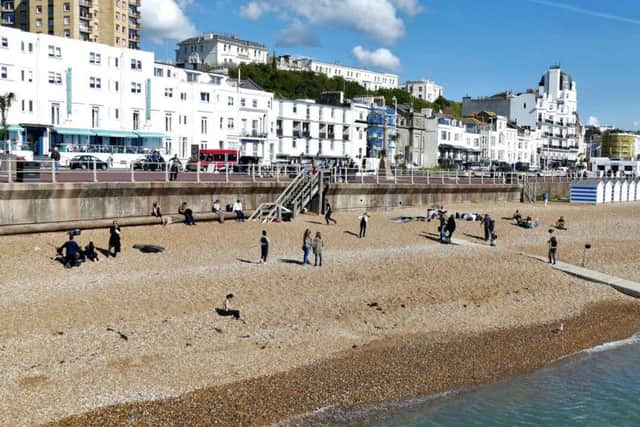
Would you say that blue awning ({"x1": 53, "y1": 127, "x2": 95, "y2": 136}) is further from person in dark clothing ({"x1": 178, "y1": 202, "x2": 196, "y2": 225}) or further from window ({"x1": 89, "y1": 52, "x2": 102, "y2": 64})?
person in dark clothing ({"x1": 178, "y1": 202, "x2": 196, "y2": 225})

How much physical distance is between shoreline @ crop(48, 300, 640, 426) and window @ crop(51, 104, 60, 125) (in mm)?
38778

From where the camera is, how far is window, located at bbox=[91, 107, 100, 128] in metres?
49.8

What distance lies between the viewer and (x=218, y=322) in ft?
54.5

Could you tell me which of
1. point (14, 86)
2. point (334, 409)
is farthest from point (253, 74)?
point (334, 409)

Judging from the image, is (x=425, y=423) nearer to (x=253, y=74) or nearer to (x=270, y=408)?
(x=270, y=408)

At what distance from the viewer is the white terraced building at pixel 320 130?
67312 millimetres

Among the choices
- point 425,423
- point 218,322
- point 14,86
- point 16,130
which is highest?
point 14,86

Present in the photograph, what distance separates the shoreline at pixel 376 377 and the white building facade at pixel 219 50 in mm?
95295

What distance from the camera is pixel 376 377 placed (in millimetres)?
14391

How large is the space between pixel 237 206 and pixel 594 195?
34.7 m

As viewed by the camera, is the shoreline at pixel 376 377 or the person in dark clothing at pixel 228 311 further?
the person in dark clothing at pixel 228 311

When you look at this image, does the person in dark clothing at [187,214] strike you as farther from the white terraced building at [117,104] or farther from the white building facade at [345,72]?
the white building facade at [345,72]

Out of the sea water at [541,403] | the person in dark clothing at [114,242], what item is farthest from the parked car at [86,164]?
the sea water at [541,403]

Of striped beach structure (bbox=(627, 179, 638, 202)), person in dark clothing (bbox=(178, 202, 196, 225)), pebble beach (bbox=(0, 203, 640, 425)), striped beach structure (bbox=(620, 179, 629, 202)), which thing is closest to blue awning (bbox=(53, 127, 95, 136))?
person in dark clothing (bbox=(178, 202, 196, 225))
